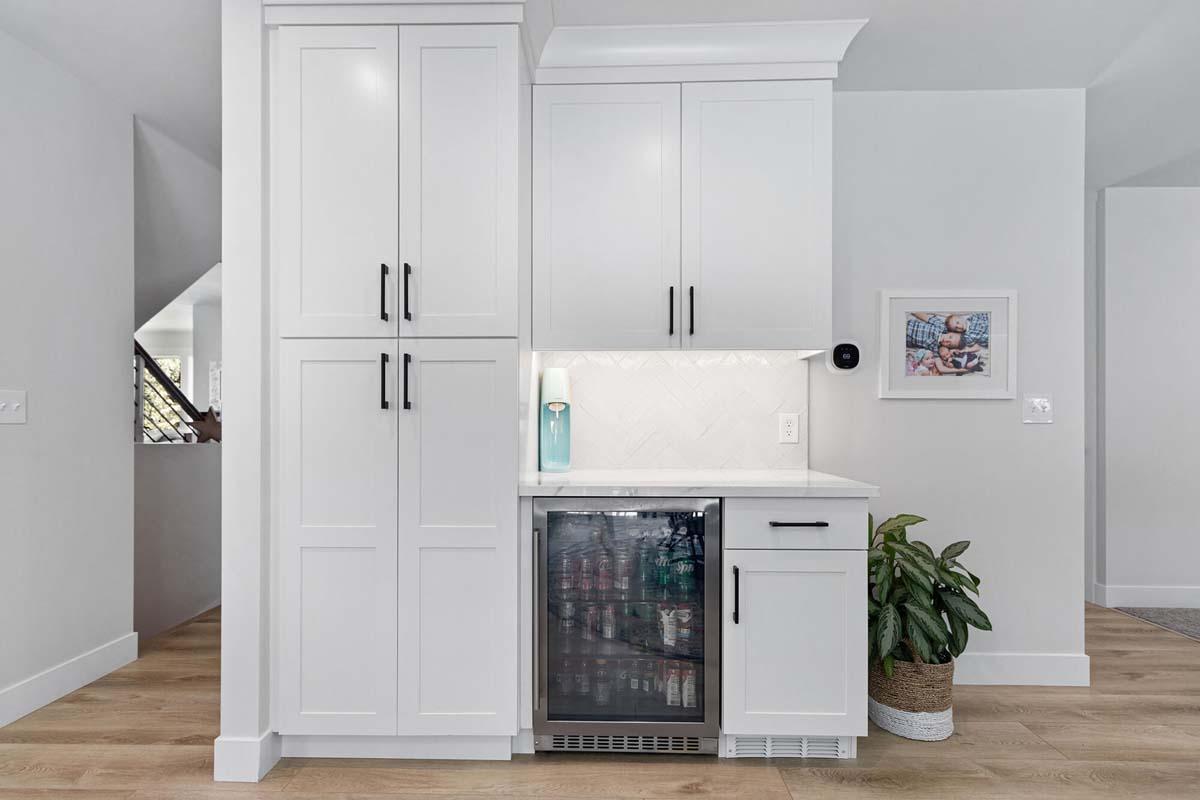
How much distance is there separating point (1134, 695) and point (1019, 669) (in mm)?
399

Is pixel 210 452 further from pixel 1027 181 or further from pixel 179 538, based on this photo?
pixel 1027 181

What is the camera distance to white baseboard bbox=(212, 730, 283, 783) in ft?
6.75

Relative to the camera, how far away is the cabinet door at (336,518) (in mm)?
2127

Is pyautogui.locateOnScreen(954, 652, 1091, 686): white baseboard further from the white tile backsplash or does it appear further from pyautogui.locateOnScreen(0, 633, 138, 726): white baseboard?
pyautogui.locateOnScreen(0, 633, 138, 726): white baseboard

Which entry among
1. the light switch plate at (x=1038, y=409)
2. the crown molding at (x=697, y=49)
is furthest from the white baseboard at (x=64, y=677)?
the light switch plate at (x=1038, y=409)

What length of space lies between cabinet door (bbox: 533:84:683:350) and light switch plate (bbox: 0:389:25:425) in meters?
1.91

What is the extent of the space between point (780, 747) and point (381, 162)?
2.20 meters

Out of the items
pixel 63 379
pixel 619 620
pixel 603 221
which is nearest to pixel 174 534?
pixel 63 379

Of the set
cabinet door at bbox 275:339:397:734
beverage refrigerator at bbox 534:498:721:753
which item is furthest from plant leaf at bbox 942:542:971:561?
cabinet door at bbox 275:339:397:734

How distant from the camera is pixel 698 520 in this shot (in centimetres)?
217

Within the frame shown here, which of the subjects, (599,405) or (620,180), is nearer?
(620,180)

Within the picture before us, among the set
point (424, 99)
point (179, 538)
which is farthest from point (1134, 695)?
point (179, 538)

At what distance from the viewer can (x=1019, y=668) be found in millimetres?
2828

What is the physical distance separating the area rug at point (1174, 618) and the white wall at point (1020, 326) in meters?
1.28
